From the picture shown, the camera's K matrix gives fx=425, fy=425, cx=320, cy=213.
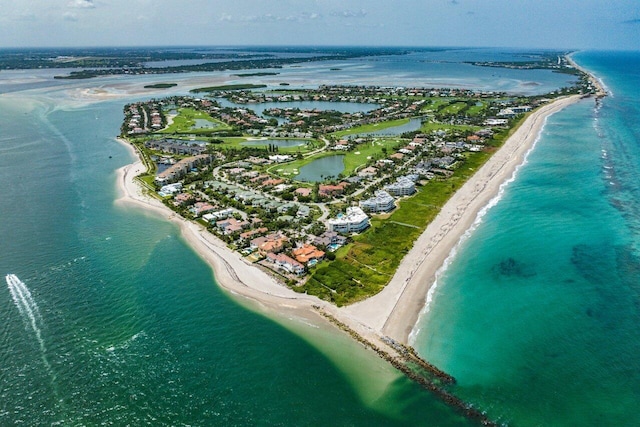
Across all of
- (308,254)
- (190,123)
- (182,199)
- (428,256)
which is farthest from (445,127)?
(308,254)

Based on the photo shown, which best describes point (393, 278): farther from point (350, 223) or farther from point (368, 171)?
point (368, 171)

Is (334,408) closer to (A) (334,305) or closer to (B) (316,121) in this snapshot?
(A) (334,305)

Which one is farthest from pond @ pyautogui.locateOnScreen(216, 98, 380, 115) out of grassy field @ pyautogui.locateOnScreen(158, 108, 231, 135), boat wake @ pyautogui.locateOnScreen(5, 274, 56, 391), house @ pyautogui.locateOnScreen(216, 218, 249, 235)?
boat wake @ pyautogui.locateOnScreen(5, 274, 56, 391)

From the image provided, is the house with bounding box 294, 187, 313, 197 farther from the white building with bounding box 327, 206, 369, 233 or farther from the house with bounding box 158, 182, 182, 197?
the house with bounding box 158, 182, 182, 197

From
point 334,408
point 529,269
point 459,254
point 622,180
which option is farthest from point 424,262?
point 622,180

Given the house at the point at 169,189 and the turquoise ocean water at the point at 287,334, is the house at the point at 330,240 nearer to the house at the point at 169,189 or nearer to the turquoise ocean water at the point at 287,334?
the turquoise ocean water at the point at 287,334

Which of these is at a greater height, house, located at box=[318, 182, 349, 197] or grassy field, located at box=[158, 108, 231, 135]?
grassy field, located at box=[158, 108, 231, 135]
